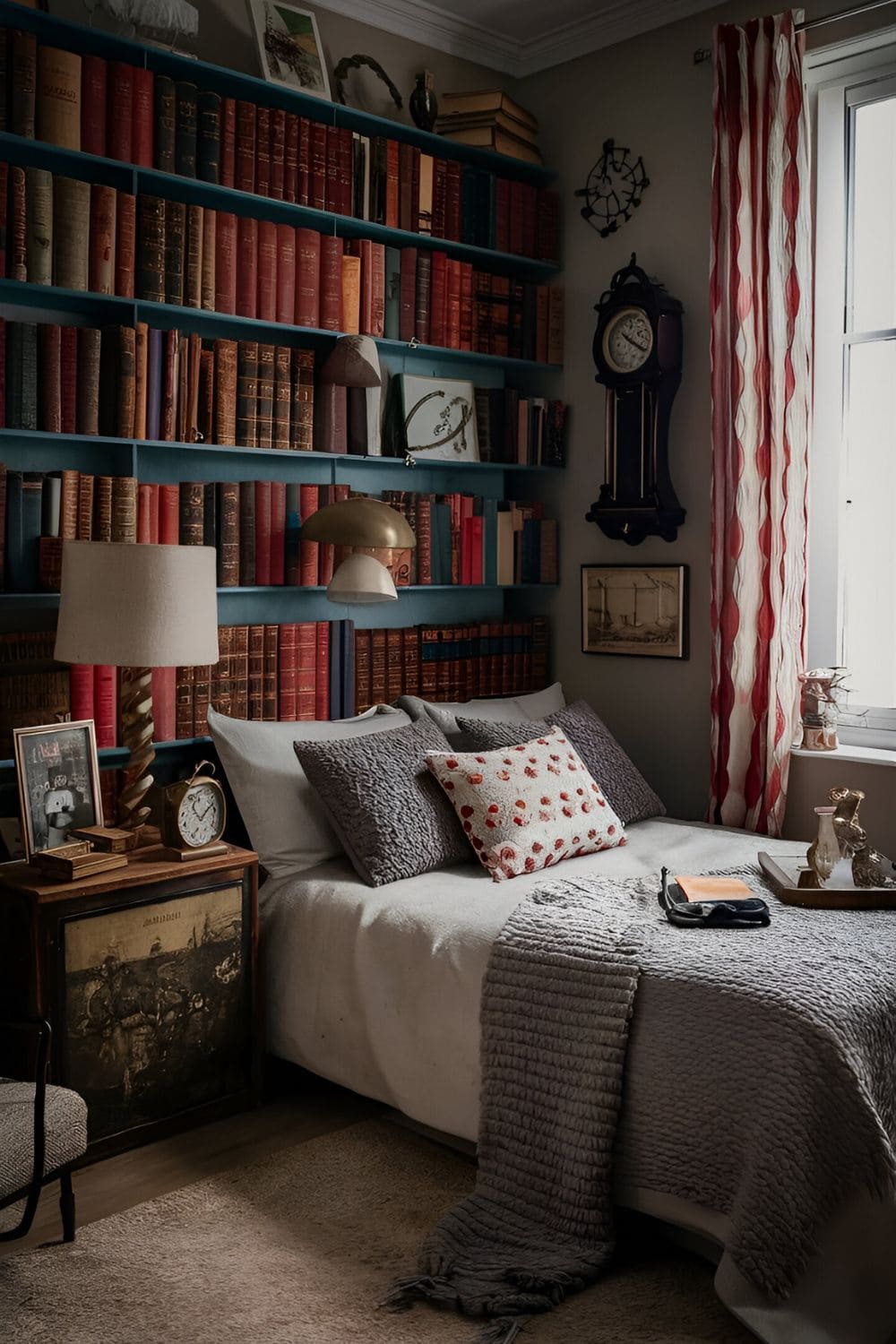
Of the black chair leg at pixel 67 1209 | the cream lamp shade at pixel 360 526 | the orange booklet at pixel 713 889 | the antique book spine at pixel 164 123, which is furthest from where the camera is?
the cream lamp shade at pixel 360 526

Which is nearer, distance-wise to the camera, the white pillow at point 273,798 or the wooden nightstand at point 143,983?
the wooden nightstand at point 143,983

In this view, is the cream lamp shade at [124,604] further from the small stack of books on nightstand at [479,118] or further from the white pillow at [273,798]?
the small stack of books on nightstand at [479,118]

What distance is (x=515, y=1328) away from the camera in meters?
2.00

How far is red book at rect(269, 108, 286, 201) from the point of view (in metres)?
3.30

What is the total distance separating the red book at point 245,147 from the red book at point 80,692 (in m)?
1.33

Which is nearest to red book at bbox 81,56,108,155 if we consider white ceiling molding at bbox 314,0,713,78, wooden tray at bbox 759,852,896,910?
white ceiling molding at bbox 314,0,713,78

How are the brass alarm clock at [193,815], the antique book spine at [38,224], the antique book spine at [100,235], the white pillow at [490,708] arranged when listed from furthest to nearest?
the white pillow at [490,708] < the antique book spine at [100,235] < the antique book spine at [38,224] < the brass alarm clock at [193,815]

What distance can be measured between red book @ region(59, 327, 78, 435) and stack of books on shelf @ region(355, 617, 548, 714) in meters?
1.03

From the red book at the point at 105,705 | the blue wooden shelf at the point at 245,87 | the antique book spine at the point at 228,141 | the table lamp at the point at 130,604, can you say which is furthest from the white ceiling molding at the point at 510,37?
the red book at the point at 105,705

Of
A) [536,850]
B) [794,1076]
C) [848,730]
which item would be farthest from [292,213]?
[794,1076]

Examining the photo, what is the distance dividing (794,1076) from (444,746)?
4.55 feet

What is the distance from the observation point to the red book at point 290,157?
10.9 feet

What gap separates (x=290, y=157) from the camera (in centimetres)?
335

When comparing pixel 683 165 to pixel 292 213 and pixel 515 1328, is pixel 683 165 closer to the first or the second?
pixel 292 213
